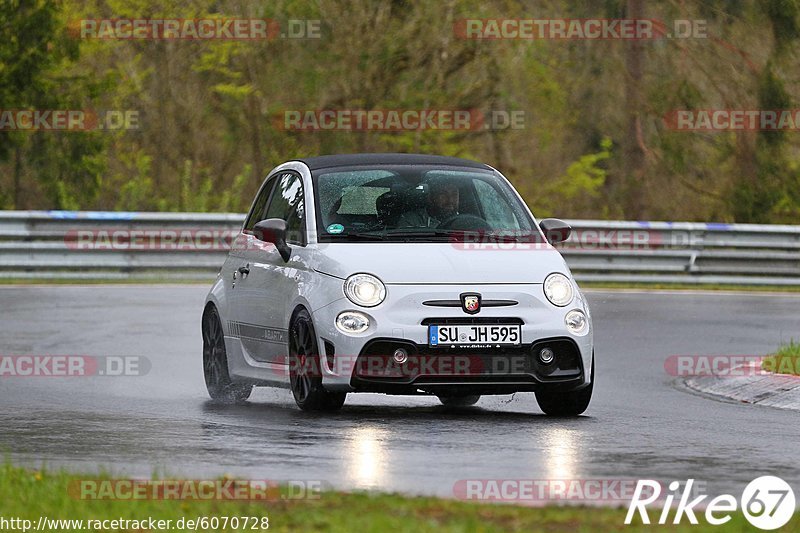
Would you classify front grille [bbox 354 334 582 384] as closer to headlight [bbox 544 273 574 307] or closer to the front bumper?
the front bumper

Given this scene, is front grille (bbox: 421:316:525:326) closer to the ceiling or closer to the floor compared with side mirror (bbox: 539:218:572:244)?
closer to the floor

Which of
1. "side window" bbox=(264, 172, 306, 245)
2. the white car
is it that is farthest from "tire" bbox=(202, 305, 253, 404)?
"side window" bbox=(264, 172, 306, 245)

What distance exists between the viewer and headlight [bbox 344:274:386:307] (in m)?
11.1

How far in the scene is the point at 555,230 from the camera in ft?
40.3

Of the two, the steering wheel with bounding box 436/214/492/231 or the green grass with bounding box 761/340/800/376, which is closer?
the steering wheel with bounding box 436/214/492/231

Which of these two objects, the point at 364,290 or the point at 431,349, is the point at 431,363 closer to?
the point at 431,349

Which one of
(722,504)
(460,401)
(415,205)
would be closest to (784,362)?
(460,401)

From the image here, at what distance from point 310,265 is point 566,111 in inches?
1364

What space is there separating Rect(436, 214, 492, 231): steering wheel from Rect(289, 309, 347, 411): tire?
1233mm

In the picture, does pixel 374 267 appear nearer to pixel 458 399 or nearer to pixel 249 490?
pixel 458 399

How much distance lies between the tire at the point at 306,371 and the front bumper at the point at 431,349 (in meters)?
0.13

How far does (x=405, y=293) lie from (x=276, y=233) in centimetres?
Result: 128

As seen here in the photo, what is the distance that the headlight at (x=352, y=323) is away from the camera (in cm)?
1104

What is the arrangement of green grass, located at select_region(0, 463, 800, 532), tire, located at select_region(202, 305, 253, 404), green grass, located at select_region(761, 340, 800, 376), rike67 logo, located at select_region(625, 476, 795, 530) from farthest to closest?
green grass, located at select_region(761, 340, 800, 376) < tire, located at select_region(202, 305, 253, 404) < rike67 logo, located at select_region(625, 476, 795, 530) < green grass, located at select_region(0, 463, 800, 532)
